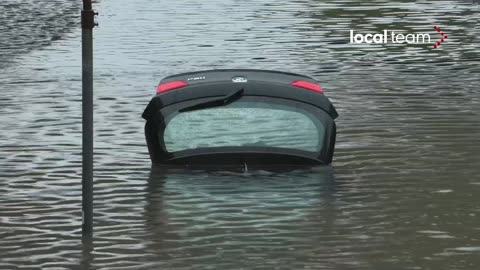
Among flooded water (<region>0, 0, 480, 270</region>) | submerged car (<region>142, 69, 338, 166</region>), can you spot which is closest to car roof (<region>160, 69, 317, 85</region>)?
submerged car (<region>142, 69, 338, 166</region>)

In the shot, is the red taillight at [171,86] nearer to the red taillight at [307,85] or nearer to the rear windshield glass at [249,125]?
the rear windshield glass at [249,125]

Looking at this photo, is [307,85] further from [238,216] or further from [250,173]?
[238,216]

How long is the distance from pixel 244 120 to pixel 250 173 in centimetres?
78

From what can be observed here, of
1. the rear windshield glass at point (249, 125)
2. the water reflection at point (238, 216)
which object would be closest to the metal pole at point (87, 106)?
the water reflection at point (238, 216)

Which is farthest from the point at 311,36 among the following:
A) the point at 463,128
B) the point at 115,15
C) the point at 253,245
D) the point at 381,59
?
the point at 253,245

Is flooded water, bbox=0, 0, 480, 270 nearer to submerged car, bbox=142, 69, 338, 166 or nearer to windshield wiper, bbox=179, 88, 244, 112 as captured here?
submerged car, bbox=142, 69, 338, 166

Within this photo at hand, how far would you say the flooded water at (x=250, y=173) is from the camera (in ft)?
44.8

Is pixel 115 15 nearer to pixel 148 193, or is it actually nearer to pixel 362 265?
pixel 148 193

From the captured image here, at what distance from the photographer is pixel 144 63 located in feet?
99.3

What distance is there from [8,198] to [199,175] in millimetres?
2328

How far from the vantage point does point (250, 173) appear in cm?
1777

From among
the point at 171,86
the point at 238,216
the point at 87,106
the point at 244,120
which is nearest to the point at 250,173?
the point at 244,120

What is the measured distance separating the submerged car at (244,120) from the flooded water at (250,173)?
0.26 metres

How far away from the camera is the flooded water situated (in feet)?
44.8
